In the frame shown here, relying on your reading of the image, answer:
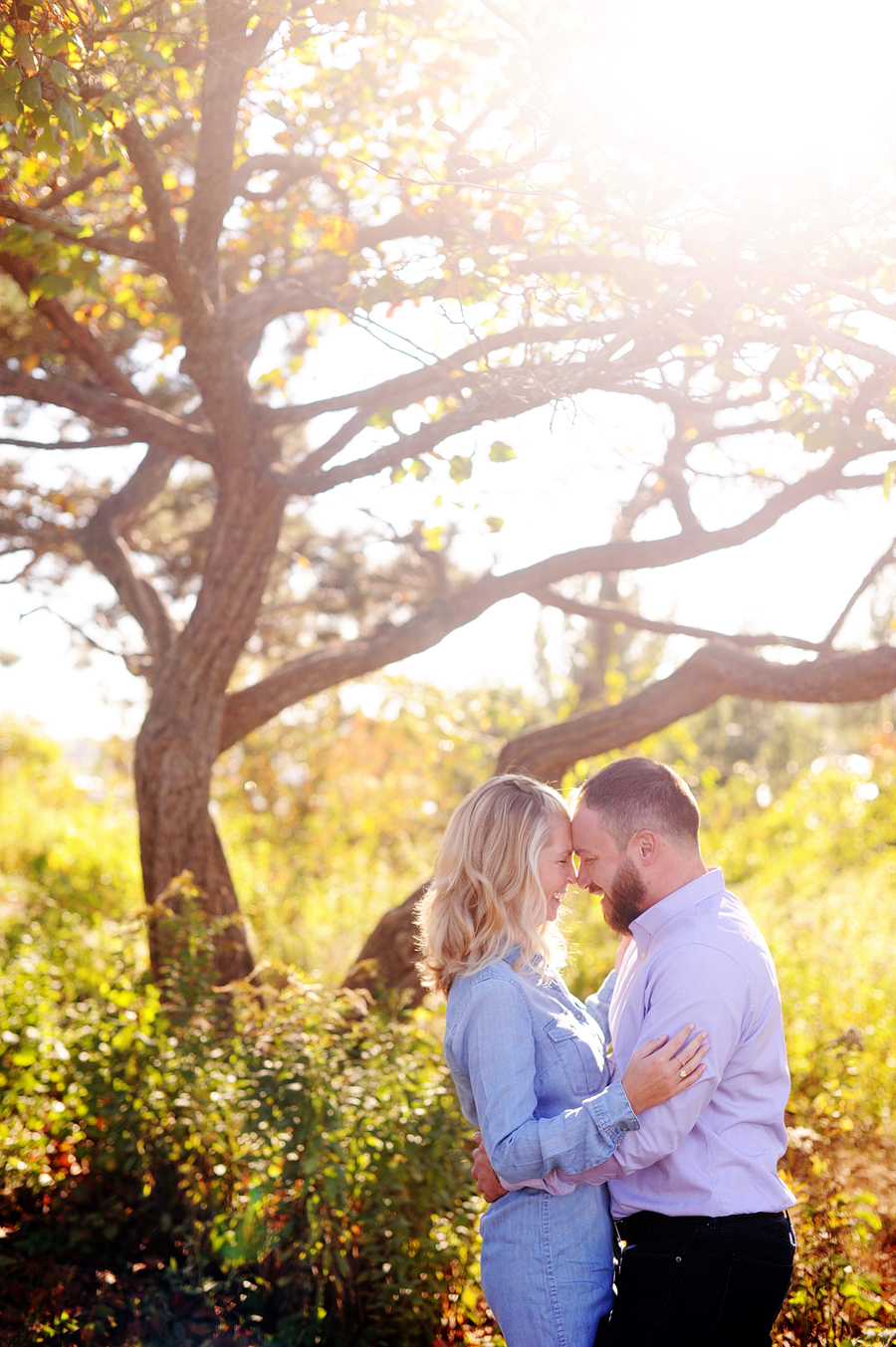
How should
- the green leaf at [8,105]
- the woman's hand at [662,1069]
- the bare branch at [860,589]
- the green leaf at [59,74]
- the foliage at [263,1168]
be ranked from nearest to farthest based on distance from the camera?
1. the woman's hand at [662,1069]
2. the green leaf at [59,74]
3. the green leaf at [8,105]
4. the foliage at [263,1168]
5. the bare branch at [860,589]

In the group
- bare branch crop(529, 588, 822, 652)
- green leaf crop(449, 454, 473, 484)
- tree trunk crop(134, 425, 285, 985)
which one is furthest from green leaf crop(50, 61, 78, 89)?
bare branch crop(529, 588, 822, 652)

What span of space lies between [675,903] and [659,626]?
2.95 m

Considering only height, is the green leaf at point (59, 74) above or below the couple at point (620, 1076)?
above

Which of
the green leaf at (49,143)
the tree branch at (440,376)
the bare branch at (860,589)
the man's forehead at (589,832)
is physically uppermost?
the green leaf at (49,143)

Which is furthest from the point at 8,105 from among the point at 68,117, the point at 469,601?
the point at 469,601

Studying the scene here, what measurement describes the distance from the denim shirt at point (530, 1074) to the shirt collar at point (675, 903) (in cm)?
26

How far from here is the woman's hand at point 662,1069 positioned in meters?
1.68

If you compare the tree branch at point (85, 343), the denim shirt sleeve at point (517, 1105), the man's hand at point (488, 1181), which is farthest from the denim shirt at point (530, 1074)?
the tree branch at point (85, 343)

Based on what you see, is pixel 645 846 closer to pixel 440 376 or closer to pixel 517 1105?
pixel 517 1105

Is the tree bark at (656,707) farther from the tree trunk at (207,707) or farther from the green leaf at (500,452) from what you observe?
the green leaf at (500,452)

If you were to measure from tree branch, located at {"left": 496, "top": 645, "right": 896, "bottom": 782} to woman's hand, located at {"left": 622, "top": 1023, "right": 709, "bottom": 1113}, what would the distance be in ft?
9.14

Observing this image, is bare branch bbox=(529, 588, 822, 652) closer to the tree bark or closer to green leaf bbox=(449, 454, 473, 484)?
Result: the tree bark

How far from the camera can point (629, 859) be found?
201 centimetres

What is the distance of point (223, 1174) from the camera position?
3293 mm
